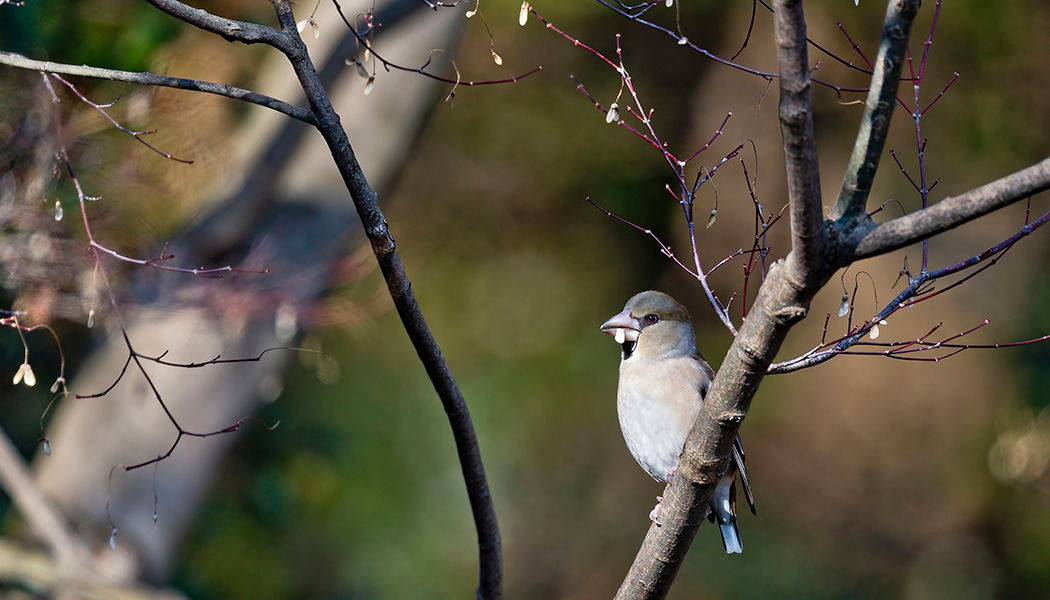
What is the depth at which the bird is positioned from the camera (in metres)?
2.20

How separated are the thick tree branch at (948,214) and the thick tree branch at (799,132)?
0.06 metres

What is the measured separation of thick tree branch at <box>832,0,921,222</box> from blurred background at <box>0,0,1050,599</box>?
396 centimetres

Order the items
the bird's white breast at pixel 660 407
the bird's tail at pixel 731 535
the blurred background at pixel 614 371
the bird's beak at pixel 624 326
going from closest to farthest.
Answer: the bird's white breast at pixel 660 407
the bird's beak at pixel 624 326
the bird's tail at pixel 731 535
the blurred background at pixel 614 371

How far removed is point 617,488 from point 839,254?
6.31 metres

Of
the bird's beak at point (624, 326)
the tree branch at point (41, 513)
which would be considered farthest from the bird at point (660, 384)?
the tree branch at point (41, 513)

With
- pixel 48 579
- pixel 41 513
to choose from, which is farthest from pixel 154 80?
pixel 48 579

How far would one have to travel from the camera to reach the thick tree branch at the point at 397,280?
144 cm

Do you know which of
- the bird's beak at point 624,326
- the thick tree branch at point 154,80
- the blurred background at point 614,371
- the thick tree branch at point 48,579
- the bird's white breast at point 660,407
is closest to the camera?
the thick tree branch at point 154,80

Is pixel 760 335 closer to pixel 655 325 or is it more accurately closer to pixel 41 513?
pixel 655 325

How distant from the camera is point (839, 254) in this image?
128cm

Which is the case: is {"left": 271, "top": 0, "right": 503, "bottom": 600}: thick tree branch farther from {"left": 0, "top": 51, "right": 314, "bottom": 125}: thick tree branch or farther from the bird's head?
the bird's head

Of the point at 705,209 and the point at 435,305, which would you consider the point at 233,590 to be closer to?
the point at 435,305

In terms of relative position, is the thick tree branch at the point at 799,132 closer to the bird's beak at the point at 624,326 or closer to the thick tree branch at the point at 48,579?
the bird's beak at the point at 624,326

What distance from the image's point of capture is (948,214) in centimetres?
120
